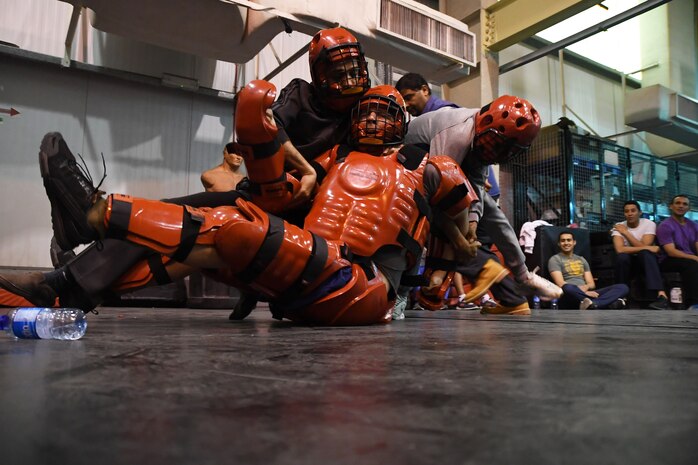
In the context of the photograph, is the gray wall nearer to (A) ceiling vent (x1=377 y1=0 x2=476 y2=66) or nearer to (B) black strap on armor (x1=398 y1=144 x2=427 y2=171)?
(A) ceiling vent (x1=377 y1=0 x2=476 y2=66)

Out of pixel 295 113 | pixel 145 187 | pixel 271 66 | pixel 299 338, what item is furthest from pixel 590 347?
pixel 271 66

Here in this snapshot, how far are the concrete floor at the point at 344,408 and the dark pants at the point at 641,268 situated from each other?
199 inches

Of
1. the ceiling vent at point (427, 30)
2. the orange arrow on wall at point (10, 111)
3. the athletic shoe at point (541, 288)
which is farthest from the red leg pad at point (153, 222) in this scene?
the orange arrow on wall at point (10, 111)

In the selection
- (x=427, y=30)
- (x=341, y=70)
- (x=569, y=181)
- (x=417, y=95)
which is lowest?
(x=341, y=70)

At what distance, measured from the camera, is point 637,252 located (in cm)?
515

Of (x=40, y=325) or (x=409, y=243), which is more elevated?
(x=409, y=243)

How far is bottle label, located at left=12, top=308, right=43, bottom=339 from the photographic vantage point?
933 millimetres

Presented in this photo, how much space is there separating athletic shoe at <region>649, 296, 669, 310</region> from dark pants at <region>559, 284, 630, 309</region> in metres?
0.27

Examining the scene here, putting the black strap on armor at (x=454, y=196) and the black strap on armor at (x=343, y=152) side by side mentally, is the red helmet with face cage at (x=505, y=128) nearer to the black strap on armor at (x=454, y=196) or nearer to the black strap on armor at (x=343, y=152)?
the black strap on armor at (x=454, y=196)

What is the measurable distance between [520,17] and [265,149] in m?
5.55

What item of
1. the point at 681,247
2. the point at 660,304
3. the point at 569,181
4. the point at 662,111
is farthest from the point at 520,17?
the point at 662,111

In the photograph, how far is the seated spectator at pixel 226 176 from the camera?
167 inches

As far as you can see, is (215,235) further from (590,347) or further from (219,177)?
(219,177)

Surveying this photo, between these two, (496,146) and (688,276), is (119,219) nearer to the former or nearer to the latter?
(496,146)
